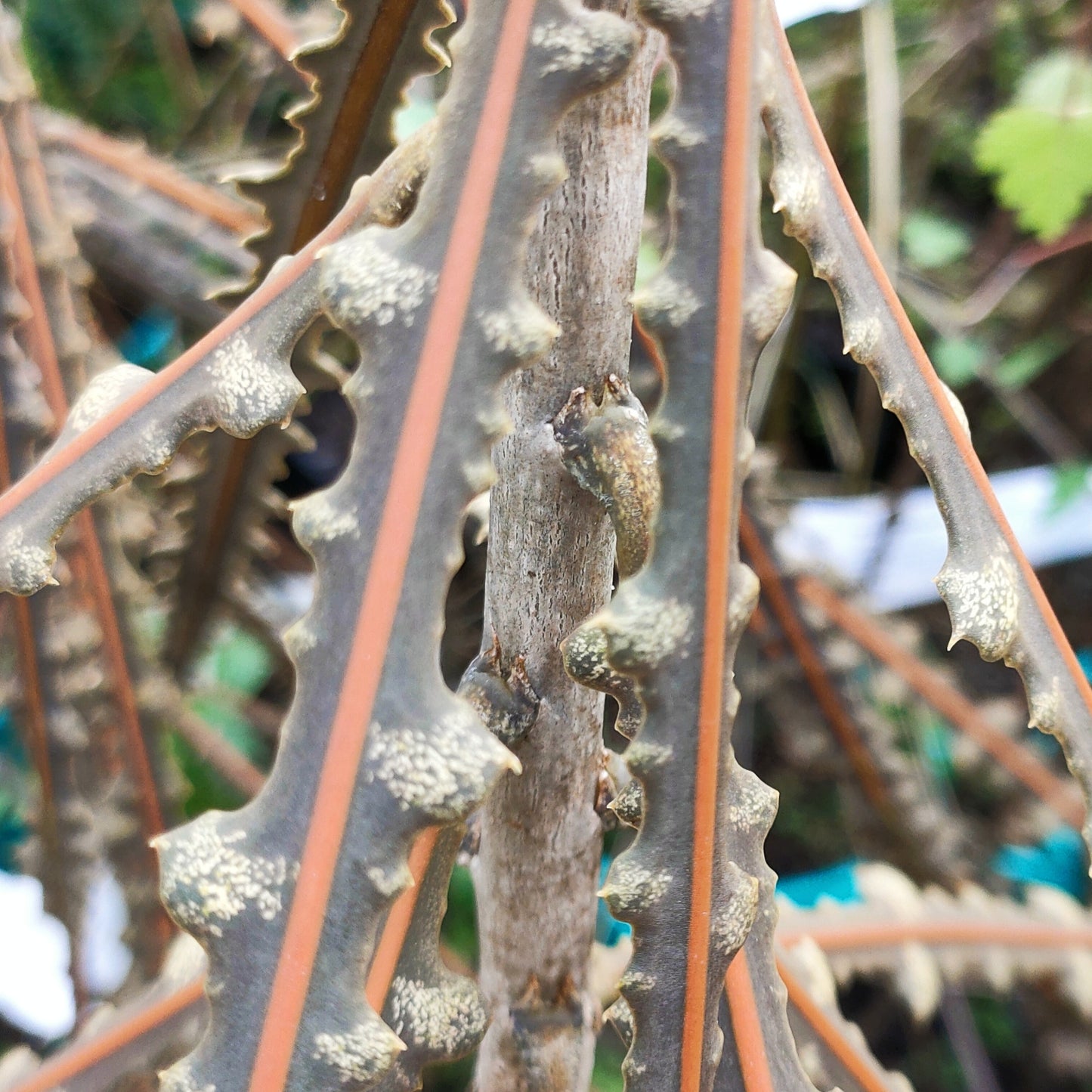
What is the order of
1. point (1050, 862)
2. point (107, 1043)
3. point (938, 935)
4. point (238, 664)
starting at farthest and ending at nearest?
point (238, 664) → point (1050, 862) → point (938, 935) → point (107, 1043)

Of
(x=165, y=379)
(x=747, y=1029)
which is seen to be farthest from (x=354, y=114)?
(x=747, y=1029)

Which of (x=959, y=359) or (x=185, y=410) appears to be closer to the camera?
(x=185, y=410)

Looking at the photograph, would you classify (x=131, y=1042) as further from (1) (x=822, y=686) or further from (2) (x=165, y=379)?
(1) (x=822, y=686)

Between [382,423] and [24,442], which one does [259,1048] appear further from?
[24,442]

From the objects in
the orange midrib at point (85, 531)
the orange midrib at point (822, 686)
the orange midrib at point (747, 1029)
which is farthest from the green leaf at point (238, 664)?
the orange midrib at point (747, 1029)

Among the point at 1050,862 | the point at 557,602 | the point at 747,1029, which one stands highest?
the point at 557,602

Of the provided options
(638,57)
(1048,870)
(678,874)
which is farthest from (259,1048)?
(1048,870)

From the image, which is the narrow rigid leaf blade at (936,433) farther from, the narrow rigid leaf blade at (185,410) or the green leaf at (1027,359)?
the green leaf at (1027,359)
